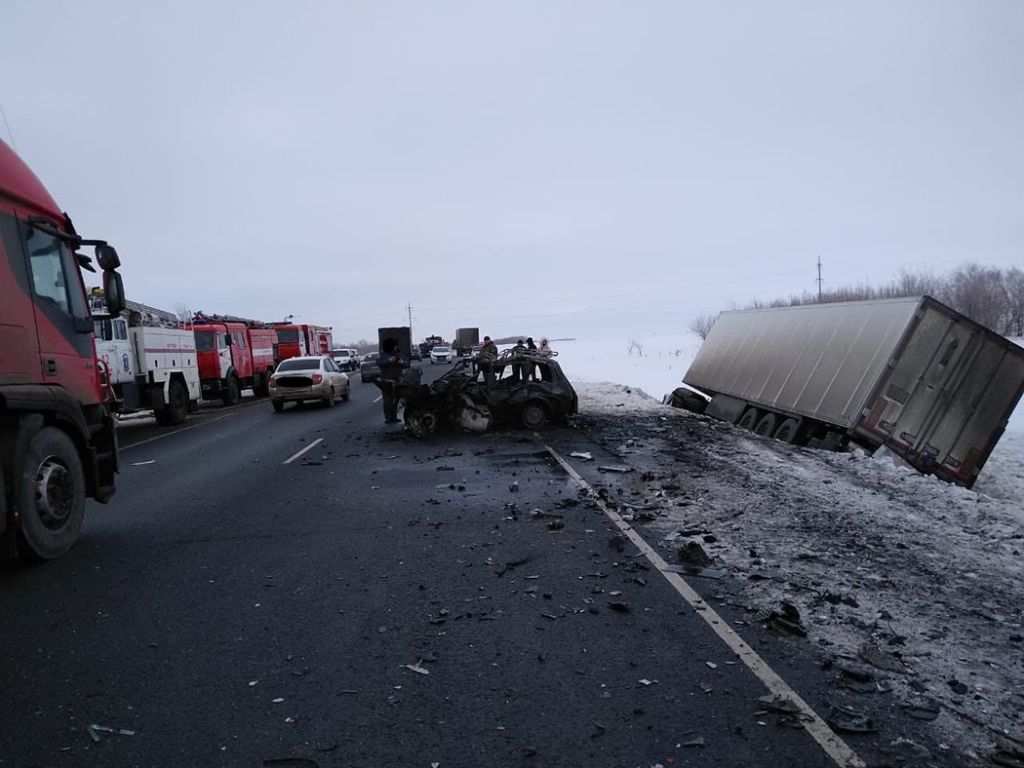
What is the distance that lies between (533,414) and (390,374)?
436 centimetres

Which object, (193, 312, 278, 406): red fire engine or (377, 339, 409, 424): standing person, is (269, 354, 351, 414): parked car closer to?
(193, 312, 278, 406): red fire engine

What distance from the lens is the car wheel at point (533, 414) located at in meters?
16.5

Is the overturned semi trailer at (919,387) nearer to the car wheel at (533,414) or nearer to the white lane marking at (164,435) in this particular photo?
the car wheel at (533,414)

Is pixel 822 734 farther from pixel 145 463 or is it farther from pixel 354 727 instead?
pixel 145 463

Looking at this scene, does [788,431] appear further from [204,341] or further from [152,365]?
[204,341]

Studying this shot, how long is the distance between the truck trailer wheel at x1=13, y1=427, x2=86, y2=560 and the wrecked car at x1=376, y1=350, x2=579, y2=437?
8760 mm

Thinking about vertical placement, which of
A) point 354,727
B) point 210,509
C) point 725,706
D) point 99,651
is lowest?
point 210,509

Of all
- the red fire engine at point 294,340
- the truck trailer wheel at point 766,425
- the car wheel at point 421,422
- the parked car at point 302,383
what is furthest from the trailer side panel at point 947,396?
the red fire engine at point 294,340

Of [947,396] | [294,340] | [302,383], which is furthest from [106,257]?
[294,340]

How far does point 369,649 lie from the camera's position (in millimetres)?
4750

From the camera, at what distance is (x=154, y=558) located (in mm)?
7016

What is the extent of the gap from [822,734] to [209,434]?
17.4 meters

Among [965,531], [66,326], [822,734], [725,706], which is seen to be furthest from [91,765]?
[965,531]

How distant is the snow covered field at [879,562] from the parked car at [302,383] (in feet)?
45.5
